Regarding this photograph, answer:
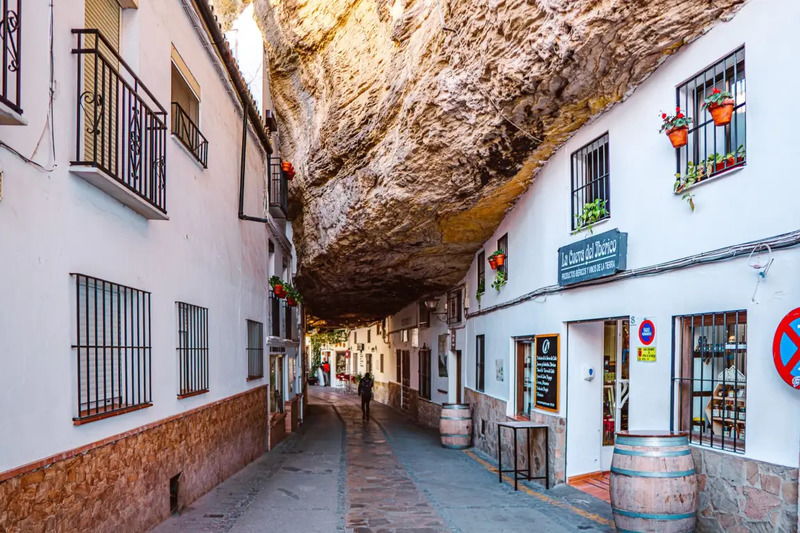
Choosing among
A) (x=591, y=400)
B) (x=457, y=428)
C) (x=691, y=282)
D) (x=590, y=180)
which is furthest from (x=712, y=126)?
(x=457, y=428)

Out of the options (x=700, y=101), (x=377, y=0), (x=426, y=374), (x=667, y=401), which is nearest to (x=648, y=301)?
(x=667, y=401)

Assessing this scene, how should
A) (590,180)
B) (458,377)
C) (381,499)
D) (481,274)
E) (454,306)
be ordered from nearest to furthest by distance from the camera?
(590,180) < (381,499) < (481,274) < (454,306) < (458,377)

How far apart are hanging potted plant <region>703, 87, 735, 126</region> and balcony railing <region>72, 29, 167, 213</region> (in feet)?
17.0

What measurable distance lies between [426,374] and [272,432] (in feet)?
26.8

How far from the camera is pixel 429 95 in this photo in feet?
32.1

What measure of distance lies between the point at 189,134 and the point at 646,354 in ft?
21.4

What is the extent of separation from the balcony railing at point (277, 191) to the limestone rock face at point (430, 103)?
60 cm

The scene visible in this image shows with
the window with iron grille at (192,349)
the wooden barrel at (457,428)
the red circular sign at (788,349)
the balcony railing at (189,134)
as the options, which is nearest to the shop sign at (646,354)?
the red circular sign at (788,349)

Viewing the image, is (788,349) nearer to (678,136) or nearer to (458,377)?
(678,136)

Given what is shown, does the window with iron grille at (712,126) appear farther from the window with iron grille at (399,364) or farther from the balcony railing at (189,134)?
the window with iron grille at (399,364)

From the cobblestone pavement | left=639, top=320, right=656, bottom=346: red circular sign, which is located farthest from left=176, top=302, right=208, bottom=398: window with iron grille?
left=639, top=320, right=656, bottom=346: red circular sign

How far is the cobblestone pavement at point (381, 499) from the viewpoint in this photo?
25.1ft

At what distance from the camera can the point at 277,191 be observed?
16.0 meters

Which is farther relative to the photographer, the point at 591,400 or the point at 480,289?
the point at 480,289
